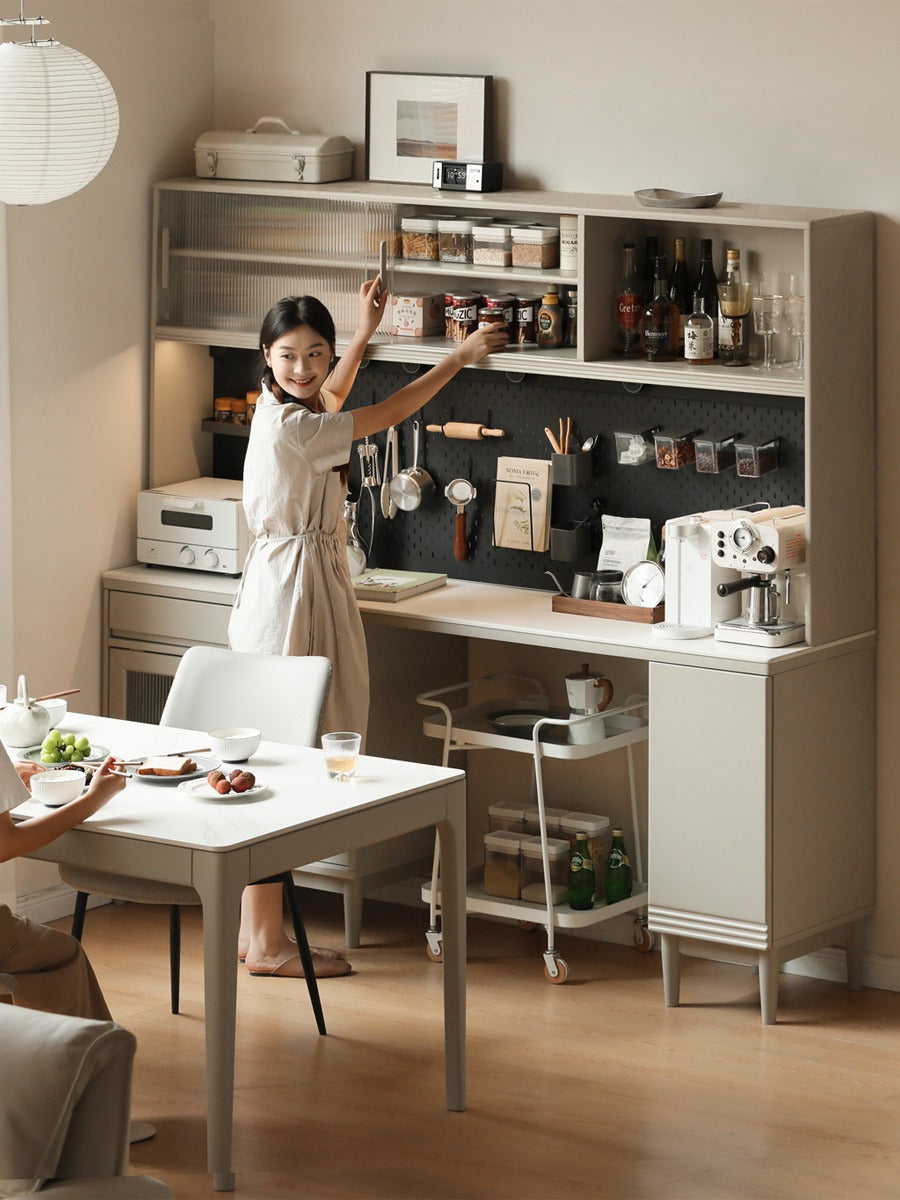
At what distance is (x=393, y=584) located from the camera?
17.3 ft

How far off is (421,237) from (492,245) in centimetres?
22

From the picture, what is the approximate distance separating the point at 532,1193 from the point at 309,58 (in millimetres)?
3278

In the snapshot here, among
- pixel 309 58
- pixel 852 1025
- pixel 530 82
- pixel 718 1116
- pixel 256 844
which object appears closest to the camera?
pixel 256 844

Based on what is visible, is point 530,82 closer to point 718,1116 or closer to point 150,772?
point 150,772

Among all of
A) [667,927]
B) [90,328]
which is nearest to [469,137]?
[90,328]

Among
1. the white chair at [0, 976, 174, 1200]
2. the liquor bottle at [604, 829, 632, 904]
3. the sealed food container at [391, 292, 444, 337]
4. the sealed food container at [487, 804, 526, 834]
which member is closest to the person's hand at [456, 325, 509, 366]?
the sealed food container at [391, 292, 444, 337]

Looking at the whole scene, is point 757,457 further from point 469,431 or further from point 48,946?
point 48,946

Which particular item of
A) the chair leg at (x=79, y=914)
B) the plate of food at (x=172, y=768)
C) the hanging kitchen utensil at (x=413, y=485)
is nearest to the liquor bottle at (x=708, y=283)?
the hanging kitchen utensil at (x=413, y=485)

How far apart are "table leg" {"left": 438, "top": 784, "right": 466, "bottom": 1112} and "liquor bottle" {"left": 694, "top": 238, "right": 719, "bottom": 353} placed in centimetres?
159

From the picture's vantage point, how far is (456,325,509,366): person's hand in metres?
5.08

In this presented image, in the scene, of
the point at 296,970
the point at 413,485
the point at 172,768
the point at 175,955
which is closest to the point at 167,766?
the point at 172,768

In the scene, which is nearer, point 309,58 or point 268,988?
point 268,988

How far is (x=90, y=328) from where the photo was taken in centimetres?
549

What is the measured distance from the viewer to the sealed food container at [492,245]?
5.16 m
